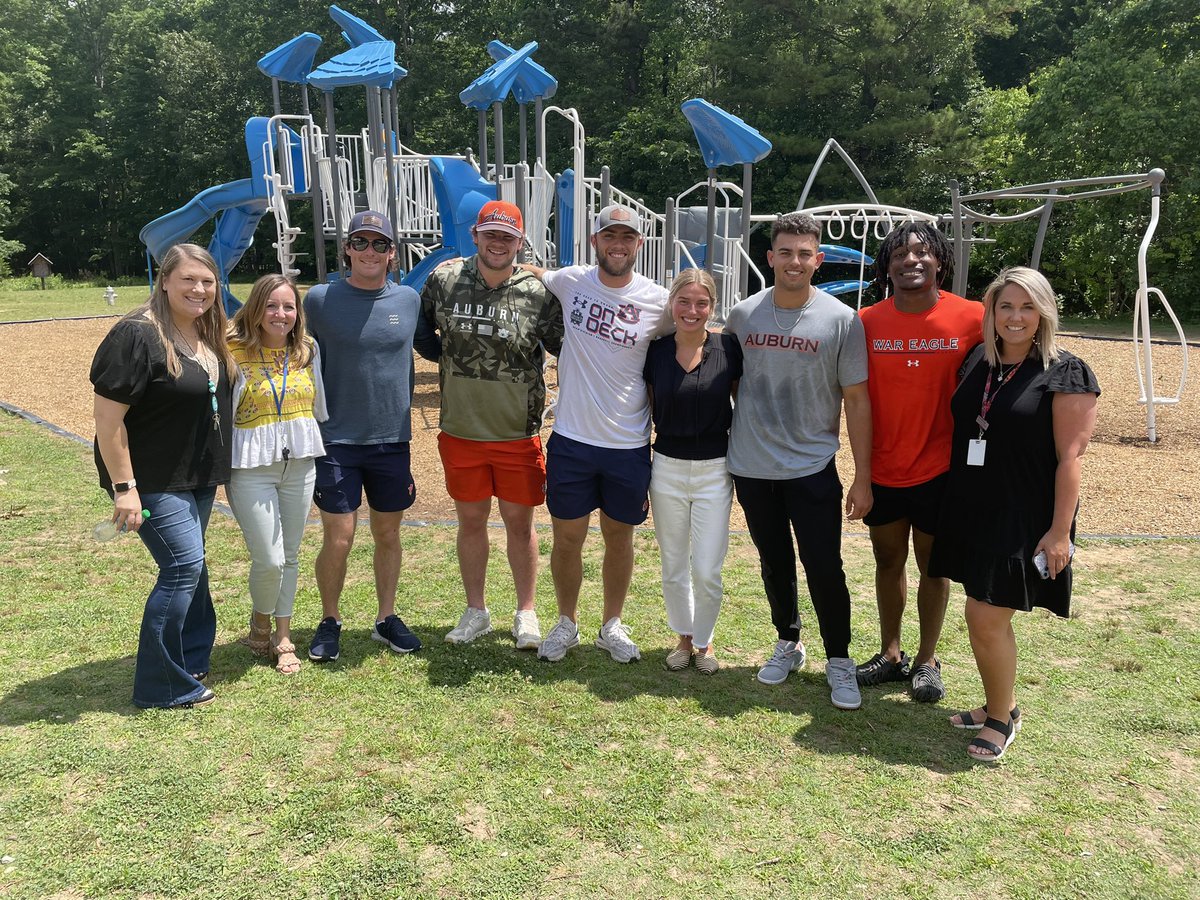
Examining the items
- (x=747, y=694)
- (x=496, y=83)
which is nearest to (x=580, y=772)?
(x=747, y=694)

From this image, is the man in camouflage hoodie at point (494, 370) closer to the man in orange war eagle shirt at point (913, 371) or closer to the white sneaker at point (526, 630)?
the white sneaker at point (526, 630)

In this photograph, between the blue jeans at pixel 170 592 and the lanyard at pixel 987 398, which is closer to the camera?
the lanyard at pixel 987 398

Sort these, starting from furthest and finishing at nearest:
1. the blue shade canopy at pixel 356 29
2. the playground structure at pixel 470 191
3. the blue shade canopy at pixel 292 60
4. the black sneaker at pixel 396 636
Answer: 1. the blue shade canopy at pixel 292 60
2. the blue shade canopy at pixel 356 29
3. the playground structure at pixel 470 191
4. the black sneaker at pixel 396 636

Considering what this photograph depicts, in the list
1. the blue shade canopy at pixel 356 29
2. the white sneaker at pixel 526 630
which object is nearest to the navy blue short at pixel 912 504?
the white sneaker at pixel 526 630

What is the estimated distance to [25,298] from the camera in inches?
1014

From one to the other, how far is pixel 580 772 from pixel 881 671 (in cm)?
147

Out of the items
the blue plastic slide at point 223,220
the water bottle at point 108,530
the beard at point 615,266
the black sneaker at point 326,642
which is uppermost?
the blue plastic slide at point 223,220

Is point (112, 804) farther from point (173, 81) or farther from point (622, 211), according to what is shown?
point (173, 81)

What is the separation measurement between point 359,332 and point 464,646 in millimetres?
1484

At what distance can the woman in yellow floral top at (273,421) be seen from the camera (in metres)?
3.52

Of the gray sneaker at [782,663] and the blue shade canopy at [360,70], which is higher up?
the blue shade canopy at [360,70]

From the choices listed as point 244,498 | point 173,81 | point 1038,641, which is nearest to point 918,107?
point 1038,641

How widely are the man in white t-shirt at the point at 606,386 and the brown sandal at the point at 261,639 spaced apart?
1.38 metres

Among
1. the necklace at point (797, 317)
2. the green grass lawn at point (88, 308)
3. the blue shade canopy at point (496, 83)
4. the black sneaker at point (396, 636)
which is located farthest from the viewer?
the green grass lawn at point (88, 308)
